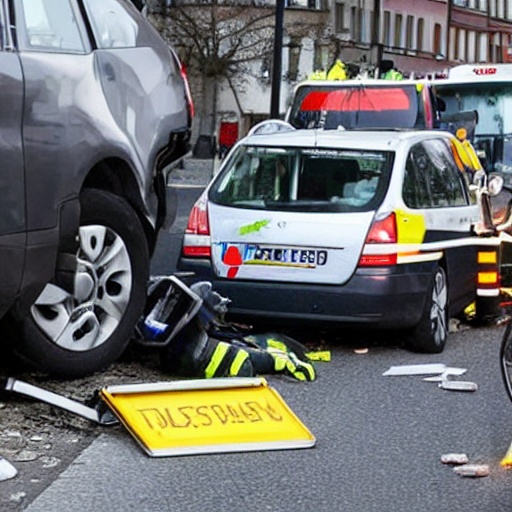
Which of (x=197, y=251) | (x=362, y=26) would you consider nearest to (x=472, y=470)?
(x=197, y=251)

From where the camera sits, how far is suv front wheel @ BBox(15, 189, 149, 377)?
23.4ft

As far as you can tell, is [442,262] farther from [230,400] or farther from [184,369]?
[230,400]

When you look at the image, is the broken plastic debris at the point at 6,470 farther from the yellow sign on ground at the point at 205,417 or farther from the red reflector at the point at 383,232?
the red reflector at the point at 383,232

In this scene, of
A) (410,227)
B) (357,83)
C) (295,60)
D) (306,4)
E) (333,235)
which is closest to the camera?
(333,235)

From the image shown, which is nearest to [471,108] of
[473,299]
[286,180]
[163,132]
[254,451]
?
[473,299]

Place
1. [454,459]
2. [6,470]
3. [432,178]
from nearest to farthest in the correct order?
[6,470] → [454,459] → [432,178]

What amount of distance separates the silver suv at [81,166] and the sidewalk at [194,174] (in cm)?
2312

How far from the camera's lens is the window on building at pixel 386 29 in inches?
2899

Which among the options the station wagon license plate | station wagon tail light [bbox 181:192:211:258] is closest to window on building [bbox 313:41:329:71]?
station wagon tail light [bbox 181:192:211:258]

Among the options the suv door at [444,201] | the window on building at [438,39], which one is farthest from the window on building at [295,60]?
the suv door at [444,201]

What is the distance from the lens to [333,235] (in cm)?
922

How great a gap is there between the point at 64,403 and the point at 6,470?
33.6 inches

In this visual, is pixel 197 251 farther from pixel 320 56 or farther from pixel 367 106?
pixel 320 56

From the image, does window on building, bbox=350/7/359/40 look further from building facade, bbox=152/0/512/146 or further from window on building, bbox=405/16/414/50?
window on building, bbox=405/16/414/50
